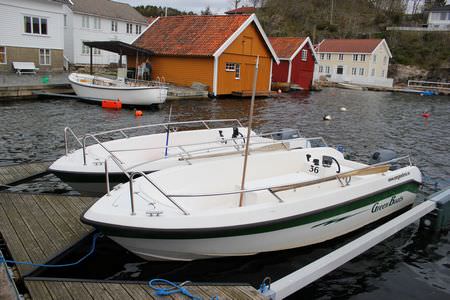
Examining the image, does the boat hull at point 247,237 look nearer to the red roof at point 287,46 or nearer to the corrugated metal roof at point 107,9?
the red roof at point 287,46

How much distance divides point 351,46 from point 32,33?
47337 millimetres

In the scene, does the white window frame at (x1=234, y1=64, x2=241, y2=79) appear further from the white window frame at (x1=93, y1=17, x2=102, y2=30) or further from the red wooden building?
the white window frame at (x1=93, y1=17, x2=102, y2=30)

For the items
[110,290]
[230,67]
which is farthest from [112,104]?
[110,290]

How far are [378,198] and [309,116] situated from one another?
16.7 meters

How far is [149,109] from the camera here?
2244cm

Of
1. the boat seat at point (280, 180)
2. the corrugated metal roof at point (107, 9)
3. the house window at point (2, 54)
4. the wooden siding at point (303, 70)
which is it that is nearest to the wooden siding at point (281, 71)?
the wooden siding at point (303, 70)

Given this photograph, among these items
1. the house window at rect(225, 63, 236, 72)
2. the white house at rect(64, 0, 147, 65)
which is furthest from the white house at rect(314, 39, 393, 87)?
the house window at rect(225, 63, 236, 72)

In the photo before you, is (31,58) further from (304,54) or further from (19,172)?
(304,54)

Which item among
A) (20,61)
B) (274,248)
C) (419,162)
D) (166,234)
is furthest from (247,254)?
(20,61)

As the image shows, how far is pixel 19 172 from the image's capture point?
9.10 metres

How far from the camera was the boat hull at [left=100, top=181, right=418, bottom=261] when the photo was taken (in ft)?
18.0

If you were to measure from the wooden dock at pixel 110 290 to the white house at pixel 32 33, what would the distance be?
30531mm

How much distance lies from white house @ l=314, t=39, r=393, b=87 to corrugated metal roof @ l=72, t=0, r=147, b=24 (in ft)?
92.1

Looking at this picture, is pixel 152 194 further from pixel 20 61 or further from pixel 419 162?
pixel 20 61
